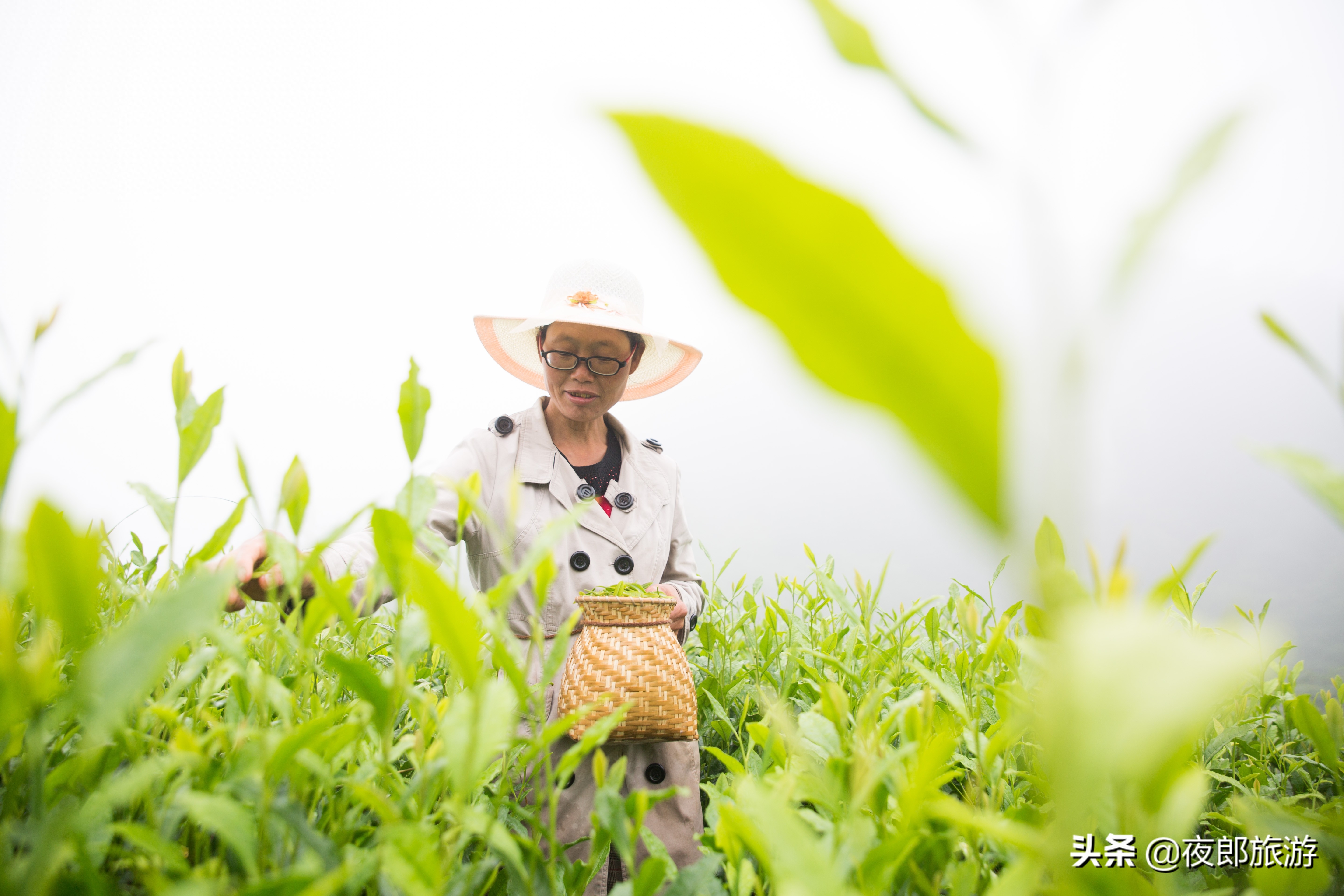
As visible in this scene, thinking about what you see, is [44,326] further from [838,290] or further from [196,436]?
[838,290]

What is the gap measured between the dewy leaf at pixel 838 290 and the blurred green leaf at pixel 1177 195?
1.5 inches

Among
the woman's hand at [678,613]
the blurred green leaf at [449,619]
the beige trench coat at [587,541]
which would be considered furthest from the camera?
the woman's hand at [678,613]

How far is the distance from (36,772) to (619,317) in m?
1.18

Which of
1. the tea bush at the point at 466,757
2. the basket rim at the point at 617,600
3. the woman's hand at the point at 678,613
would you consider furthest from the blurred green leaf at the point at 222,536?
the woman's hand at the point at 678,613

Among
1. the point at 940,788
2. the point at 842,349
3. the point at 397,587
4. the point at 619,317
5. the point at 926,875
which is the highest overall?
the point at 619,317

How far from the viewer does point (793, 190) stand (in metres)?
0.17

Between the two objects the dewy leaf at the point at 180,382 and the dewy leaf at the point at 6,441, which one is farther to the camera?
the dewy leaf at the point at 180,382

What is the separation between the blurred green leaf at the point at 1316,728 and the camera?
45 centimetres

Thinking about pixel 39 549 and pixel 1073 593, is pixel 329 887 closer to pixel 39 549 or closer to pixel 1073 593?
pixel 39 549

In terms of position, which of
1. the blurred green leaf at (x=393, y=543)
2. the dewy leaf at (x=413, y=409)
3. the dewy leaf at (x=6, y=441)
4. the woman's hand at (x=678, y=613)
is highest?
the dewy leaf at (x=413, y=409)

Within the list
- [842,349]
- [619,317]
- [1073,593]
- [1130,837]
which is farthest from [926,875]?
[619,317]

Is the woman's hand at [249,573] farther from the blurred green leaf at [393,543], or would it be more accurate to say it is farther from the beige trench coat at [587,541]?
the beige trench coat at [587,541]

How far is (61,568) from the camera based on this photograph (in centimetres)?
24

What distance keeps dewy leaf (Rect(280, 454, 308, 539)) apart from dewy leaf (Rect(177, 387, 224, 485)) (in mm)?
49
